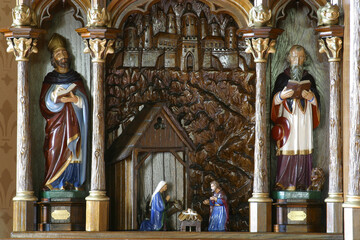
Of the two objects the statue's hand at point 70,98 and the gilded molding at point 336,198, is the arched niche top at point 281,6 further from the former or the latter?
the statue's hand at point 70,98

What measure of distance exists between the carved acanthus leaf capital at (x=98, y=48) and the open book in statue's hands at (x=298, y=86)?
2072 mm

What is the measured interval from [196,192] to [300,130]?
4.64ft

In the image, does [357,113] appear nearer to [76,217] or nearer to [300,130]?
[300,130]

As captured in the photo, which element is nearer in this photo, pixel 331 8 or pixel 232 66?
pixel 331 8

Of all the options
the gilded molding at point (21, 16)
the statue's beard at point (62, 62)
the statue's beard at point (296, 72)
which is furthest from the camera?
the statue's beard at point (62, 62)

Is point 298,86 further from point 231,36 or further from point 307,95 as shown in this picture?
point 231,36

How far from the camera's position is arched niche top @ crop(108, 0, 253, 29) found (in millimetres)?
9648

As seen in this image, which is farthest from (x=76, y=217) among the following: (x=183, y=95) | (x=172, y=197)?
(x=183, y=95)

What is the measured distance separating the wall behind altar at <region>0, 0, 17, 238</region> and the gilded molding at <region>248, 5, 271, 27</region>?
3036 millimetres

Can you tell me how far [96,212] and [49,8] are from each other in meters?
2.39

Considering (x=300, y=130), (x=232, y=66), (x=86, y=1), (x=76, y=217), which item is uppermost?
(x=86, y=1)

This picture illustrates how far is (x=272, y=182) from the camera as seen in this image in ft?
32.0

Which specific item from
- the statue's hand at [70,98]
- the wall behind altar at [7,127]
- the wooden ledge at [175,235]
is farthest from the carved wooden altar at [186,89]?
the wall behind altar at [7,127]

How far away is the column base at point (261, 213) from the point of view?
30.6 ft
